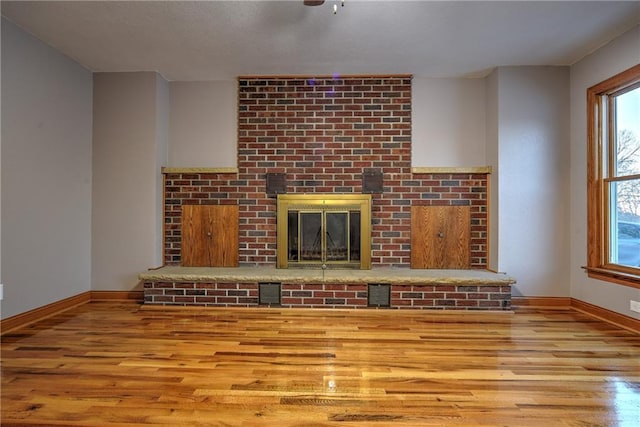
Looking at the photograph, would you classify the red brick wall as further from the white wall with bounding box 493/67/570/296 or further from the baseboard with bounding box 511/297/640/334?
the baseboard with bounding box 511/297/640/334

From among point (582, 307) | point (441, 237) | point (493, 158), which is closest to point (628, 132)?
point (493, 158)

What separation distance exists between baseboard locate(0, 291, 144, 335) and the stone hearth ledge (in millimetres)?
407

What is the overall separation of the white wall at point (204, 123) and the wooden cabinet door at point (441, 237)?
2121mm

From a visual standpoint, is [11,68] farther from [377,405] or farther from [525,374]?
[525,374]

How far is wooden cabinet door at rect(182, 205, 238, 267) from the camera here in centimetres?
373

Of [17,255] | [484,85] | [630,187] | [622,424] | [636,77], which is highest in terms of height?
[484,85]

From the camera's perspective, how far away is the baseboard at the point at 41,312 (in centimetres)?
263

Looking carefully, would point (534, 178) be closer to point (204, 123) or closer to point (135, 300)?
point (204, 123)

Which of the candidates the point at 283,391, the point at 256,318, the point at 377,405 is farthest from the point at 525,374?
the point at 256,318

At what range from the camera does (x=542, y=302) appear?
341 centimetres

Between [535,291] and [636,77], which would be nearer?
[636,77]

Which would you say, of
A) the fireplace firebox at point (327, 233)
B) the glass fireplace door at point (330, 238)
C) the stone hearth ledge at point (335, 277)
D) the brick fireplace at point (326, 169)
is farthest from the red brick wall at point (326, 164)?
the stone hearth ledge at point (335, 277)

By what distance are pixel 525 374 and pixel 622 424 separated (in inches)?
18.6

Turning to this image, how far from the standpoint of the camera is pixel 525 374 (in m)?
1.96
